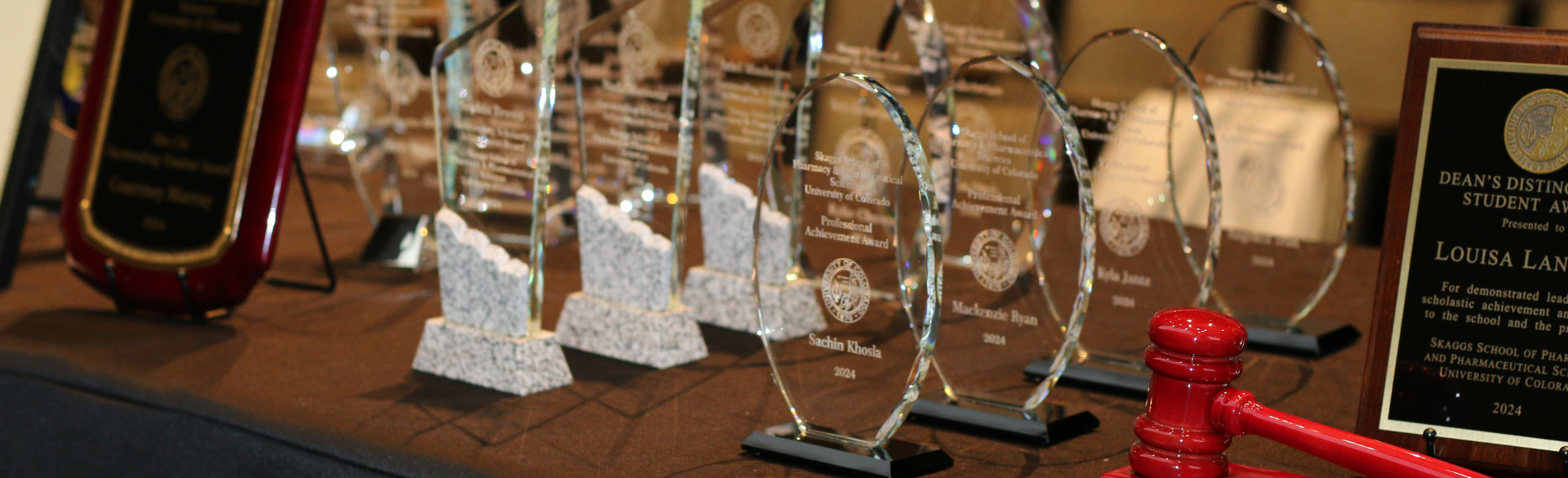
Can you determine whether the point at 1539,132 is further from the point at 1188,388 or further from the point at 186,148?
the point at 186,148

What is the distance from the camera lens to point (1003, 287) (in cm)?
155

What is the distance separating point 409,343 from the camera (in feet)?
6.86

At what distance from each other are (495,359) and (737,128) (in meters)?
0.60

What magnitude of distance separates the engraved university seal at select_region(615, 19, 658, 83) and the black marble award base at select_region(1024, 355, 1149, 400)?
831 mm

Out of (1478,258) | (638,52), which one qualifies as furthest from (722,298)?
(1478,258)

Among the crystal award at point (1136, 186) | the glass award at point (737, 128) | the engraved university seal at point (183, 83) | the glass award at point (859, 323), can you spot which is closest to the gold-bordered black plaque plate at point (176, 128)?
the engraved university seal at point (183, 83)

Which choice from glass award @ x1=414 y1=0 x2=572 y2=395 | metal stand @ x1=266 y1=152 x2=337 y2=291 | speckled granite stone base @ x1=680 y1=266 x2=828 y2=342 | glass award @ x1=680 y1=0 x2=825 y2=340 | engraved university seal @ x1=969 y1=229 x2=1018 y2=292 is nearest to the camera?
engraved university seal @ x1=969 y1=229 x2=1018 y2=292

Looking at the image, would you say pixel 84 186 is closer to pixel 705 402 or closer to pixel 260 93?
pixel 260 93

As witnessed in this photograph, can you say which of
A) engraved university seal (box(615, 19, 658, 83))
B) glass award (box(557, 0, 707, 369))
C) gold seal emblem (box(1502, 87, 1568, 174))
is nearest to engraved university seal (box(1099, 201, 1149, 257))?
gold seal emblem (box(1502, 87, 1568, 174))

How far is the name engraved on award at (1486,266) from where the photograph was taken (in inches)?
52.8

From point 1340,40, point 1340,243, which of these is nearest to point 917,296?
point 1340,243

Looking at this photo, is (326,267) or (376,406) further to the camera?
(326,267)

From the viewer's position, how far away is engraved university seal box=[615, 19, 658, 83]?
78.5 inches

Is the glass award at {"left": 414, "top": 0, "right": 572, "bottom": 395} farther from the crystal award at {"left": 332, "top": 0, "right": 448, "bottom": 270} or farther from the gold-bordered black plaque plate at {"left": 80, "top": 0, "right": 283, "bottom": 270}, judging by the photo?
the crystal award at {"left": 332, "top": 0, "right": 448, "bottom": 270}
